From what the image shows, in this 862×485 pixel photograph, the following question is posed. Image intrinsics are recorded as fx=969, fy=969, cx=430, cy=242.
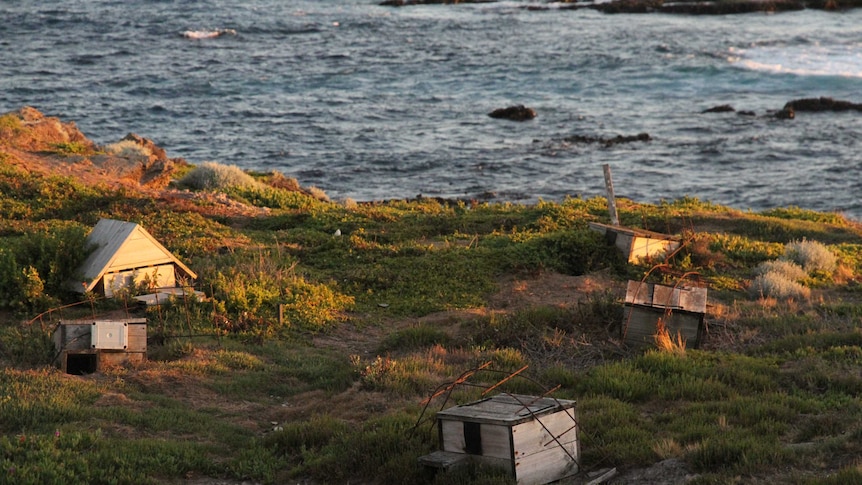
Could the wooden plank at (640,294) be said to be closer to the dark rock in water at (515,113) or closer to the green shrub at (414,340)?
the green shrub at (414,340)

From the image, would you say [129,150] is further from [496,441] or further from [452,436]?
[496,441]

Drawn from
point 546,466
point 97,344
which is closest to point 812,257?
point 546,466

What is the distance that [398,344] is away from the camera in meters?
11.7

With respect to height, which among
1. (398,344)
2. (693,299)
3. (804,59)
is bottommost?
(398,344)

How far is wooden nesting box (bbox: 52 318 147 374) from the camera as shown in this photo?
10.2 meters

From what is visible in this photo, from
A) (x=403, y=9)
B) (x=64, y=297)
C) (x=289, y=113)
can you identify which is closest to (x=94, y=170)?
(x=64, y=297)

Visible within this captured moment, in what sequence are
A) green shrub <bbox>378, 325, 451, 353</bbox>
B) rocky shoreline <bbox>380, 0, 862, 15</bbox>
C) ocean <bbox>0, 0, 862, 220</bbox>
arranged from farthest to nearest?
rocky shoreline <bbox>380, 0, 862, 15</bbox> → ocean <bbox>0, 0, 862, 220</bbox> → green shrub <bbox>378, 325, 451, 353</bbox>

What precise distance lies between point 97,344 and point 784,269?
987cm

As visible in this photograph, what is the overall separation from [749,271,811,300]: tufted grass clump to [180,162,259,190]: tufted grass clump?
37.9 feet

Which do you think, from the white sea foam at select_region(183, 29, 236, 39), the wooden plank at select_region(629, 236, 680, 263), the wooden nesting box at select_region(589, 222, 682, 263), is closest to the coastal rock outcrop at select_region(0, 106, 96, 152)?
the wooden nesting box at select_region(589, 222, 682, 263)

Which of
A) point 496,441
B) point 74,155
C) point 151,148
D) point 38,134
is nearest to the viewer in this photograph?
point 496,441

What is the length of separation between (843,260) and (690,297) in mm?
6057

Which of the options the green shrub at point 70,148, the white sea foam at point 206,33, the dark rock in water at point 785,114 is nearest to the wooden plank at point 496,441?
the green shrub at point 70,148

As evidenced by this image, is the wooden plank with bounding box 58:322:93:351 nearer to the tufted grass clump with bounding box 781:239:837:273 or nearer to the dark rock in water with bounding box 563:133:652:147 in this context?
the tufted grass clump with bounding box 781:239:837:273
